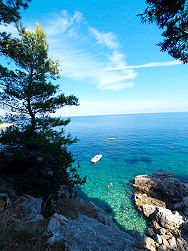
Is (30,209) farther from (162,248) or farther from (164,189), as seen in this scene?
(164,189)

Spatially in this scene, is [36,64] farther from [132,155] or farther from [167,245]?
[132,155]

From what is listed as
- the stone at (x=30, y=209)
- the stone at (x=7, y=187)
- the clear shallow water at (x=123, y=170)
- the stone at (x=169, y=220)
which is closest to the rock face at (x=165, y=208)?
the stone at (x=169, y=220)

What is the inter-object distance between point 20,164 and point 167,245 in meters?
13.6

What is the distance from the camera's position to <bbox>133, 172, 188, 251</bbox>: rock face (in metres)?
8.76

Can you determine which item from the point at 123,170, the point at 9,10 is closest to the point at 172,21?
the point at 9,10

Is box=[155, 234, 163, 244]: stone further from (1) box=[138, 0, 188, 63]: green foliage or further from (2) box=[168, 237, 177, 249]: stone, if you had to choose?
(1) box=[138, 0, 188, 63]: green foliage

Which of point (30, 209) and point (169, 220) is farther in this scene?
point (169, 220)

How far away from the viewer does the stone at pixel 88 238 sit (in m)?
3.05

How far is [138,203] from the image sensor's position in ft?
45.3

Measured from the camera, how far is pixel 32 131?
872 centimetres

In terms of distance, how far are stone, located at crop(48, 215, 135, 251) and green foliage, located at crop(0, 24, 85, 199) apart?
4436 mm

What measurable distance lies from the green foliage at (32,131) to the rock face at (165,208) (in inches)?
374

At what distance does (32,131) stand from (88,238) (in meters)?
8.03

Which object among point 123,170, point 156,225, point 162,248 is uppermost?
point 162,248
